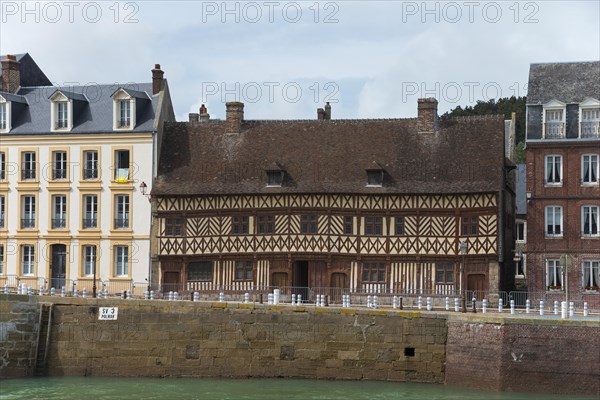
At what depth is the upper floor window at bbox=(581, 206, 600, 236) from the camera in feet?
146

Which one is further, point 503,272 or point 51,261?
point 51,261

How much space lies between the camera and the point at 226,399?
33.6m

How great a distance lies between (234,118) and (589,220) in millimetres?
15093

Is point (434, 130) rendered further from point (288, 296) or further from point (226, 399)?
point (226, 399)

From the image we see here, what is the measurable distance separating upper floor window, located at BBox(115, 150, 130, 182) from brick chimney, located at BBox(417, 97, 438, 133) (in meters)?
12.0

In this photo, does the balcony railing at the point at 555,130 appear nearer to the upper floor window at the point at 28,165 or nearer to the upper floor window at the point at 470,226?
the upper floor window at the point at 470,226

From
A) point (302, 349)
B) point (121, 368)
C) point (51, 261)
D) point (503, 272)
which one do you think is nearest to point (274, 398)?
point (302, 349)

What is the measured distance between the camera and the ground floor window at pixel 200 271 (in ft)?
156

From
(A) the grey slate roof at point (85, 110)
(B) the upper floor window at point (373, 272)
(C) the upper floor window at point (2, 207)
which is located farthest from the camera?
(C) the upper floor window at point (2, 207)

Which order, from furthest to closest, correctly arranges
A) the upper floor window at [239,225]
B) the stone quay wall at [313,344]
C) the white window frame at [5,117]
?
1. the white window frame at [5,117]
2. the upper floor window at [239,225]
3. the stone quay wall at [313,344]

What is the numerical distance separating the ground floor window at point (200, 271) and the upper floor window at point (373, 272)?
6.12 m

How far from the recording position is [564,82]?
46.1 meters

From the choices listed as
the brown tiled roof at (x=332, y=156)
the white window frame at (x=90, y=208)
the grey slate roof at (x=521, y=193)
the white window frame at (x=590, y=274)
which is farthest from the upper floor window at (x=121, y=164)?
the grey slate roof at (x=521, y=193)

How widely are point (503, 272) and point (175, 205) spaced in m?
13.2
